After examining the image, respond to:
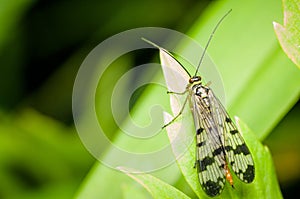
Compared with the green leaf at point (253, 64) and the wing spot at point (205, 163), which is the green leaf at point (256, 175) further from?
the green leaf at point (253, 64)

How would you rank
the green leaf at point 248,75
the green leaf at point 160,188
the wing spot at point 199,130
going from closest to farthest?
the green leaf at point 160,188 → the wing spot at point 199,130 → the green leaf at point 248,75

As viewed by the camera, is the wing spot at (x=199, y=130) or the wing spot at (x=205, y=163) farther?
the wing spot at (x=199, y=130)

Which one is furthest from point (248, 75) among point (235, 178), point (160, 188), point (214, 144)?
point (160, 188)

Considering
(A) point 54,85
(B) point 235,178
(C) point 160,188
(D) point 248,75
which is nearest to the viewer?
(C) point 160,188

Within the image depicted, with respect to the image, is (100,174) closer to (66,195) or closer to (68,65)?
(66,195)

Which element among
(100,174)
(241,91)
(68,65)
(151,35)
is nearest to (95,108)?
(68,65)

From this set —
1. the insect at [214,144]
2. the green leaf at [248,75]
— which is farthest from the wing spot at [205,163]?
the green leaf at [248,75]

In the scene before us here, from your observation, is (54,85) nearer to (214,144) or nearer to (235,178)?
(214,144)
